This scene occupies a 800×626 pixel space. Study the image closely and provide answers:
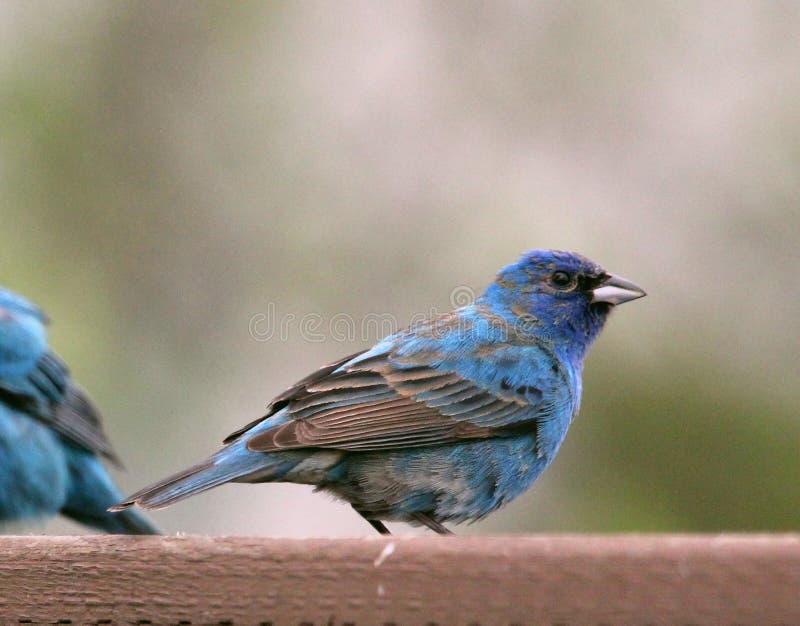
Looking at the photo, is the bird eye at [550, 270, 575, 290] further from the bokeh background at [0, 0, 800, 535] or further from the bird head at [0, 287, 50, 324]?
the bird head at [0, 287, 50, 324]

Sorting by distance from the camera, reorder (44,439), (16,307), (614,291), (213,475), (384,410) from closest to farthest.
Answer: (213,475), (384,410), (614,291), (44,439), (16,307)

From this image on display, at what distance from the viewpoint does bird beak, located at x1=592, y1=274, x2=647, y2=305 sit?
13.4ft

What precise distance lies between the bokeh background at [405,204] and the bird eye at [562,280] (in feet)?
2.77

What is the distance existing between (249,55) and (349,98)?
547 mm

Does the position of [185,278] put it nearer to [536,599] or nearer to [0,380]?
[0,380]

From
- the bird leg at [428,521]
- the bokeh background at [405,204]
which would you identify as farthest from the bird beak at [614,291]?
the bird leg at [428,521]

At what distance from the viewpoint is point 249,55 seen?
5.84 meters

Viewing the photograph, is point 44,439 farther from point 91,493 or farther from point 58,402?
point 91,493

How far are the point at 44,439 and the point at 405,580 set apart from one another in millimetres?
3514

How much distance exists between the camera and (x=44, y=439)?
17.1 feet

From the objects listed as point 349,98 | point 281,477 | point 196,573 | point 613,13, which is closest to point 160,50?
point 349,98

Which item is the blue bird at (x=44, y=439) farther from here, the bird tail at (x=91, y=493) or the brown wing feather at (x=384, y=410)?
the brown wing feather at (x=384, y=410)

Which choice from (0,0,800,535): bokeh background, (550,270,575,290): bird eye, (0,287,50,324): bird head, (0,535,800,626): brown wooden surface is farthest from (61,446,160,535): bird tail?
(0,535,800,626): brown wooden surface

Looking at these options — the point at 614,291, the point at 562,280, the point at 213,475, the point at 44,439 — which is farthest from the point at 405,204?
the point at 213,475
